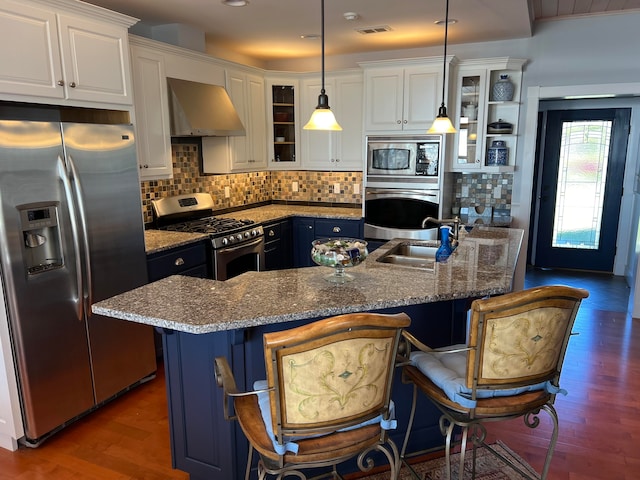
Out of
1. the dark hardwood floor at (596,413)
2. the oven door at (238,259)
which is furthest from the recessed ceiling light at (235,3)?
the dark hardwood floor at (596,413)

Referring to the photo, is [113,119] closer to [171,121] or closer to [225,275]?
[171,121]

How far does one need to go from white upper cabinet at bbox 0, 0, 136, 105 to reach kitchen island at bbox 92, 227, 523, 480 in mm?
1325

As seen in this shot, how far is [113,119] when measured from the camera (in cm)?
333

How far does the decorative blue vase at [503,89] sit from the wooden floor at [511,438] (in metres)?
2.47

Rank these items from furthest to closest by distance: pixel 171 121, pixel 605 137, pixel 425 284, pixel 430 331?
1. pixel 605 137
2. pixel 171 121
3. pixel 430 331
4. pixel 425 284

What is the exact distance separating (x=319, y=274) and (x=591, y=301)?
3.92 m

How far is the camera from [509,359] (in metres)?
1.65

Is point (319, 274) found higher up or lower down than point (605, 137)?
lower down

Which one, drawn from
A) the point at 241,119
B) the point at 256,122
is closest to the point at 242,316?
the point at 241,119

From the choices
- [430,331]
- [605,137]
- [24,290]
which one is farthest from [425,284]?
[605,137]

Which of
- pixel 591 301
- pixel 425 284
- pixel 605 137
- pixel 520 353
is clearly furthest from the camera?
pixel 605 137

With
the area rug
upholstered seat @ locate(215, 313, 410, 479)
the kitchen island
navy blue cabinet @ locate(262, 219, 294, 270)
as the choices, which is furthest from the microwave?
upholstered seat @ locate(215, 313, 410, 479)

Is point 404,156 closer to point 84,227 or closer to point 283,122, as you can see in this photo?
point 283,122

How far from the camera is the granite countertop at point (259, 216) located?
134 inches
